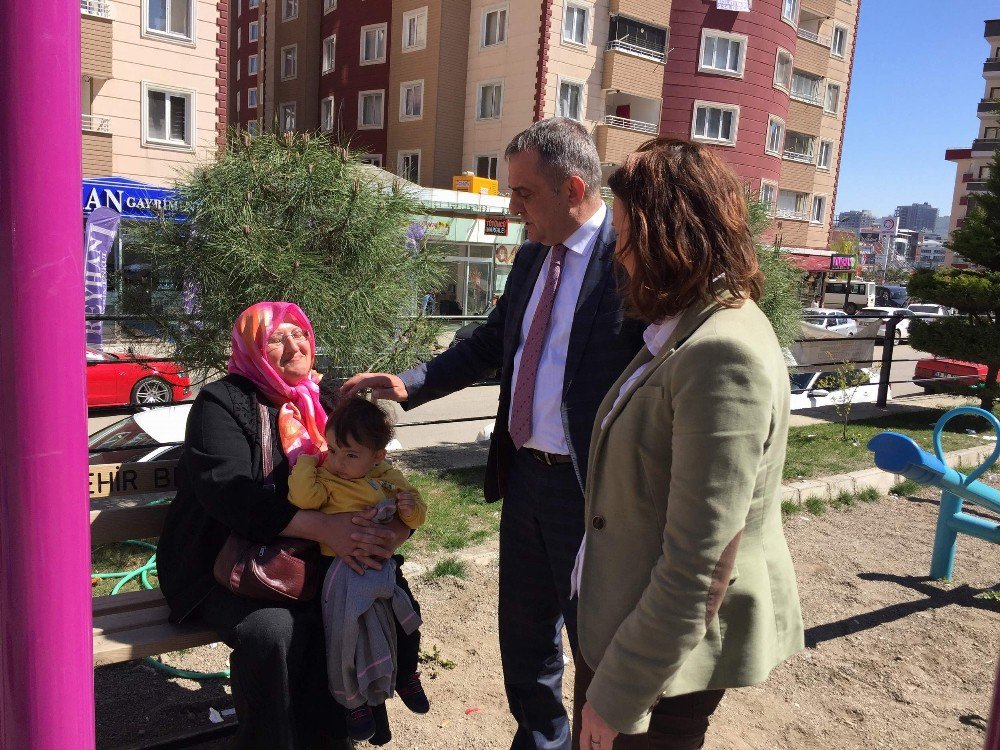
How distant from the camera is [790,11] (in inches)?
1316

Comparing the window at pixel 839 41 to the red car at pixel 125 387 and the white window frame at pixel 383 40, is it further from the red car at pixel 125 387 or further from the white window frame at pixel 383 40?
the red car at pixel 125 387

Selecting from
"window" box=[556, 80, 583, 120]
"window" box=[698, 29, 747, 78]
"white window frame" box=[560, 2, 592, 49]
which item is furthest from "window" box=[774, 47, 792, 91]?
"window" box=[556, 80, 583, 120]

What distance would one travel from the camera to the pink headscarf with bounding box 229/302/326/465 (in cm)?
278

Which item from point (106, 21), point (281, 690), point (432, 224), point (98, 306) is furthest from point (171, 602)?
point (106, 21)

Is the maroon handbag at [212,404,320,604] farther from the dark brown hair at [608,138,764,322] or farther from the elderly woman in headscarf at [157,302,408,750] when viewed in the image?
the dark brown hair at [608,138,764,322]

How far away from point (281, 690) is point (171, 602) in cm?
51

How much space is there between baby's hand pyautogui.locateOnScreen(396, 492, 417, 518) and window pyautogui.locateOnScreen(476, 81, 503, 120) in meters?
27.2

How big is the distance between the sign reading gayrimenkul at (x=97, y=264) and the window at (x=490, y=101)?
2089cm

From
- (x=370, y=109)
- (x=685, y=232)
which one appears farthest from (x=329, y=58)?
(x=685, y=232)

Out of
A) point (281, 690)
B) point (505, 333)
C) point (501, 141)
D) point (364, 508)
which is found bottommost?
point (281, 690)

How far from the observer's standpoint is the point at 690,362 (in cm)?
156

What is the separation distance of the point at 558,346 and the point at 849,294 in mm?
44976

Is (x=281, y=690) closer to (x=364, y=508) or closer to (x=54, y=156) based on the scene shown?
(x=364, y=508)

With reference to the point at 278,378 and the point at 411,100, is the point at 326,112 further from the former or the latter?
the point at 278,378
